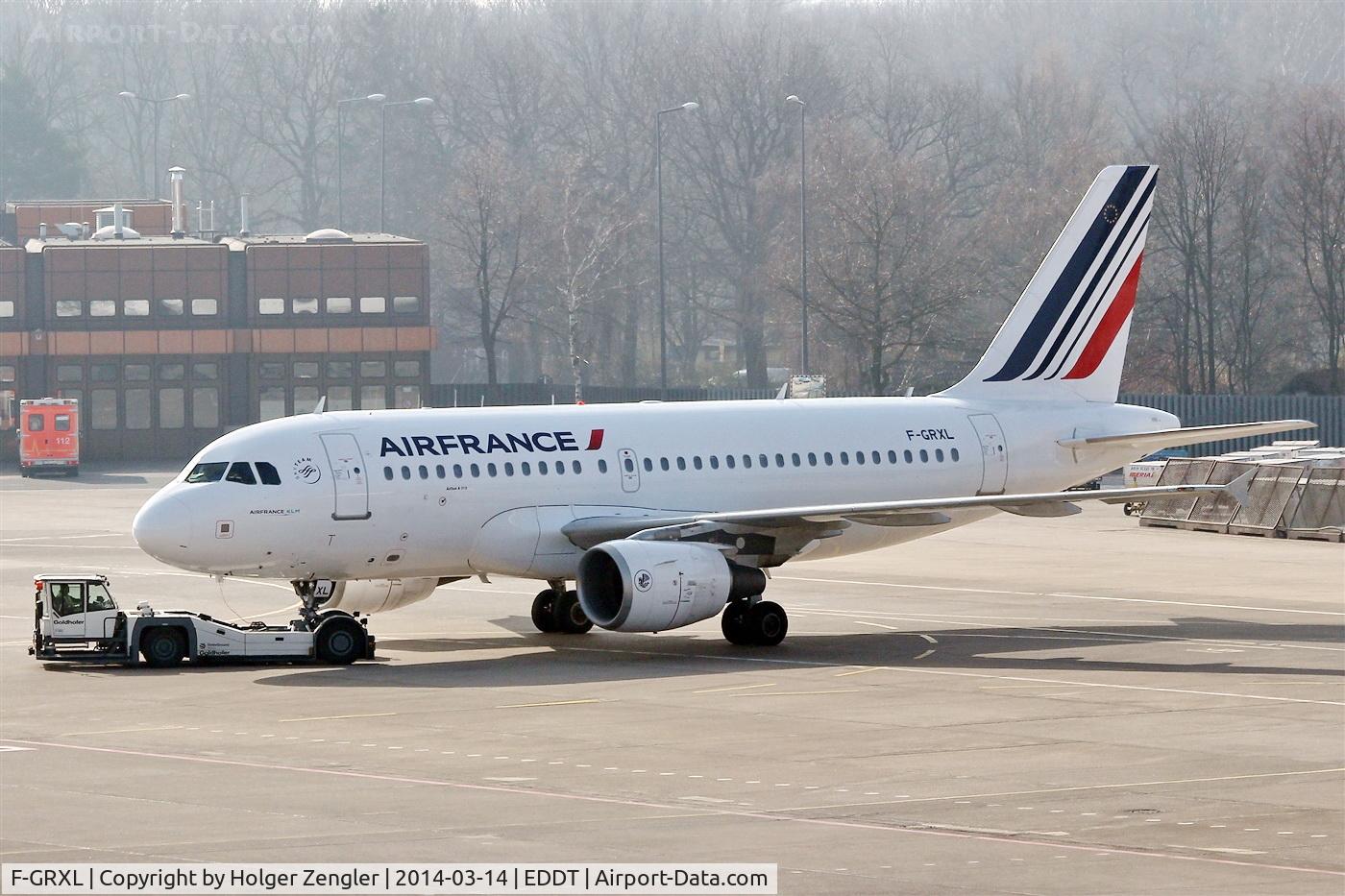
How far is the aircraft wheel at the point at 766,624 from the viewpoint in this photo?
115 ft

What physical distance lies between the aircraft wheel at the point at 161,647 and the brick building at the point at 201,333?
64.8 metres

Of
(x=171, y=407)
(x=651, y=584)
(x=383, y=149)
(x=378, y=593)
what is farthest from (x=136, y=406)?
(x=651, y=584)

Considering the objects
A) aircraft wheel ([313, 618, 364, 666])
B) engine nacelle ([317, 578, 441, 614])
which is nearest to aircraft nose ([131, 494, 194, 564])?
aircraft wheel ([313, 618, 364, 666])

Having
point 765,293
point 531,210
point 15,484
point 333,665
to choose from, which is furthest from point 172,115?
point 333,665

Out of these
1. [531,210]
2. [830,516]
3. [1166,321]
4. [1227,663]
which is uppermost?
[531,210]

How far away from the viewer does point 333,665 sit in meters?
33.5

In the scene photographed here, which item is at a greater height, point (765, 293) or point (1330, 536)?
point (765, 293)

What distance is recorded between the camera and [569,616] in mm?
37344

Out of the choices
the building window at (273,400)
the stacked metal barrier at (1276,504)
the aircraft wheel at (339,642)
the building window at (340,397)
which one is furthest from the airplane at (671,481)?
the building window at (273,400)

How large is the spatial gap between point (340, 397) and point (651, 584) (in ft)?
222

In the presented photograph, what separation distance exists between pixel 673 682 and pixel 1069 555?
2383cm

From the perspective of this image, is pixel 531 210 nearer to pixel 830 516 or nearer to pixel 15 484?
pixel 15 484

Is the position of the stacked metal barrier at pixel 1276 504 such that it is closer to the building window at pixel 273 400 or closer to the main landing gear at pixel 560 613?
the main landing gear at pixel 560 613

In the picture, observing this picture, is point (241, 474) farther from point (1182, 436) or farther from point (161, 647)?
point (1182, 436)
